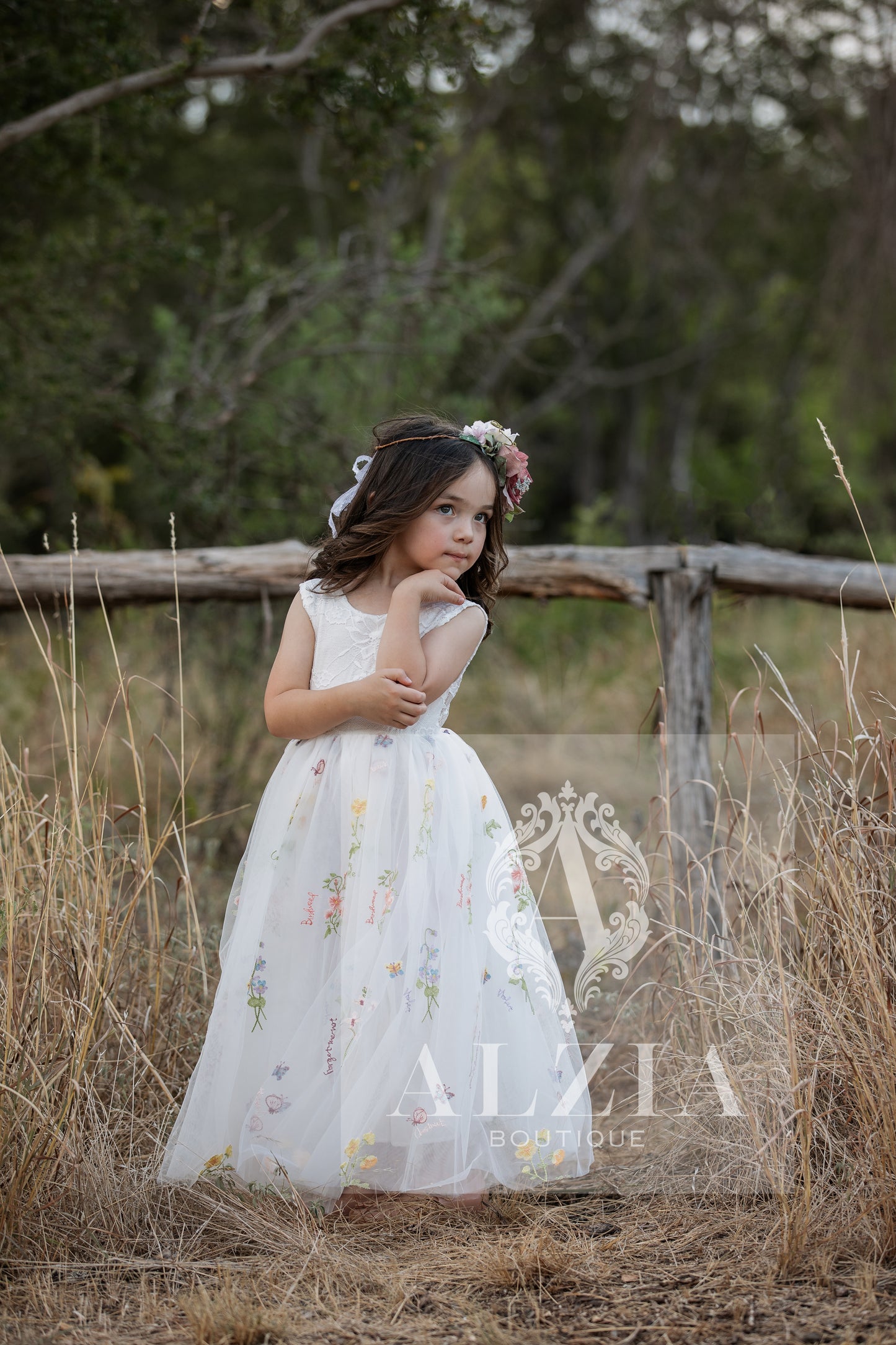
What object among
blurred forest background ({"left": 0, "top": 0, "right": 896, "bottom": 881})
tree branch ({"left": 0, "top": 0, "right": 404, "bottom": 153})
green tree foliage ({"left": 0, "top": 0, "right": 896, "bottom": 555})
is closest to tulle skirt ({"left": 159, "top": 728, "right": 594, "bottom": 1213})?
blurred forest background ({"left": 0, "top": 0, "right": 896, "bottom": 881})

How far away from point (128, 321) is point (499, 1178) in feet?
37.9

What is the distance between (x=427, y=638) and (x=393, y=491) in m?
0.34

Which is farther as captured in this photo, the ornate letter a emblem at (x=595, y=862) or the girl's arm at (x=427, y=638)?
the ornate letter a emblem at (x=595, y=862)

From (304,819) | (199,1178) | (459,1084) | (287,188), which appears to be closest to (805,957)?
(459,1084)

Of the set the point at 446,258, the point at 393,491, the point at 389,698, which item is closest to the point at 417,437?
the point at 393,491

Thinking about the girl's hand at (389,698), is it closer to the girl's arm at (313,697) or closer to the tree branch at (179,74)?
the girl's arm at (313,697)

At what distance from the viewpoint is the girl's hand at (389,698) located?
2311 mm

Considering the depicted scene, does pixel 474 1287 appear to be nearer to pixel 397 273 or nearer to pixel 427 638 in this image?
pixel 427 638

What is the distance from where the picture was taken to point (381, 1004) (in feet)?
7.52

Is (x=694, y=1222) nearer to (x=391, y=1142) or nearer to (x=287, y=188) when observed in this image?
(x=391, y=1142)

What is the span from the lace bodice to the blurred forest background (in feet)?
2.44

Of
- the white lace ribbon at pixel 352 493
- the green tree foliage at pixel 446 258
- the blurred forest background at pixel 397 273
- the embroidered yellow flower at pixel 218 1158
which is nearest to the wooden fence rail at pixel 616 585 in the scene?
the blurred forest background at pixel 397 273

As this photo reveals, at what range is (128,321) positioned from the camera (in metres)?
12.2

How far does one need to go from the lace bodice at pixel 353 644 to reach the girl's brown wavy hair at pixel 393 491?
0.07 m
